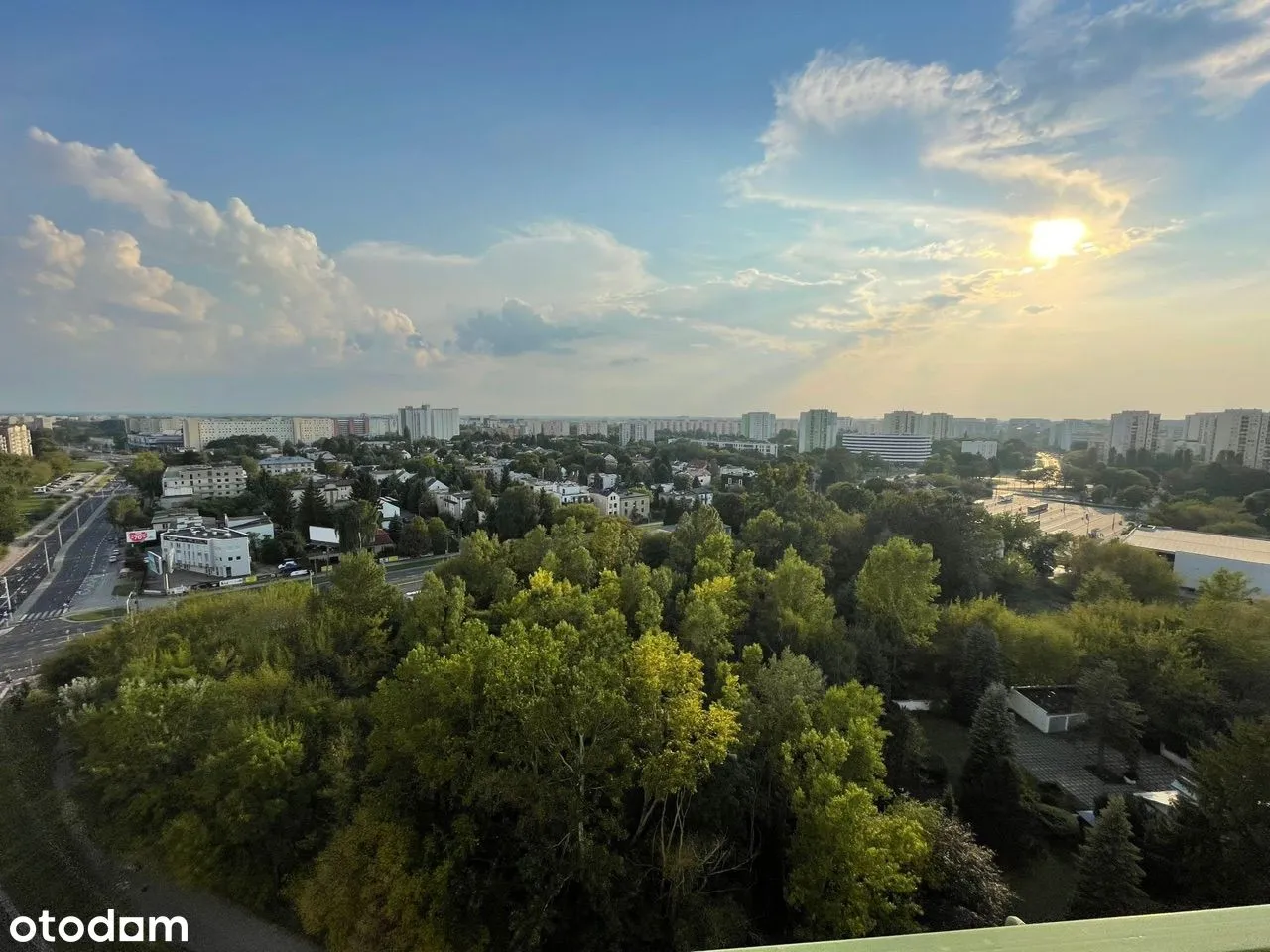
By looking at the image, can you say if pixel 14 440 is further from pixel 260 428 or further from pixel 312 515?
pixel 312 515

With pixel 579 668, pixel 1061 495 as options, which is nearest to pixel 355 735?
pixel 579 668

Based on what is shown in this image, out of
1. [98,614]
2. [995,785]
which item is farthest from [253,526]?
[995,785]

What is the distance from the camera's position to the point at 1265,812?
4797mm

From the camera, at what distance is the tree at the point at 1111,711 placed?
714cm

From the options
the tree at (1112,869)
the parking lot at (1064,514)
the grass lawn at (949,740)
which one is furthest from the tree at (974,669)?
the parking lot at (1064,514)

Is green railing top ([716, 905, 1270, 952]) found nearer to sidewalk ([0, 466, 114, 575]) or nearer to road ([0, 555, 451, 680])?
road ([0, 555, 451, 680])

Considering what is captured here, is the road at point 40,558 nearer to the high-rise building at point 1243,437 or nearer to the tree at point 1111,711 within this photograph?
the tree at point 1111,711

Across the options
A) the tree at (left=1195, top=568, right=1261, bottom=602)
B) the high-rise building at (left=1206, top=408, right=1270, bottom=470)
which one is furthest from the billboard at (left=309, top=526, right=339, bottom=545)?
the high-rise building at (left=1206, top=408, right=1270, bottom=470)

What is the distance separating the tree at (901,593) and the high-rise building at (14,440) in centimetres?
4473

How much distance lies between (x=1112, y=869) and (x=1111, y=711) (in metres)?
3.06

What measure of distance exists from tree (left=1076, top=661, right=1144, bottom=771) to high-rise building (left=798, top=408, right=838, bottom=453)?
41717 millimetres

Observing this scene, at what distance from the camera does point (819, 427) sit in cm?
4875

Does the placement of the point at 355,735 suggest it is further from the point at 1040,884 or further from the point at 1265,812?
the point at 1265,812

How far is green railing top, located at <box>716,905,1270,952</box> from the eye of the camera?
74 cm
